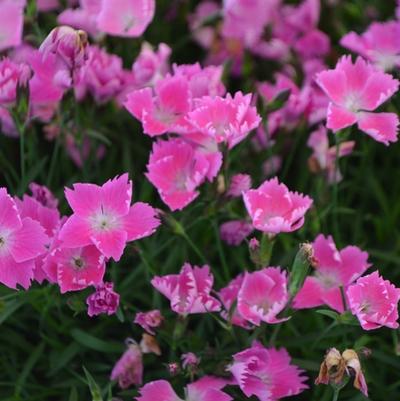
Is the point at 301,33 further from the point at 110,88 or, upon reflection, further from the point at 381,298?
the point at 381,298

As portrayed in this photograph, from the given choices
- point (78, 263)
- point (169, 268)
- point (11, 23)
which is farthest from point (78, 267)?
point (11, 23)

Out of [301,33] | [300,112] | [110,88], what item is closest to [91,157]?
[110,88]

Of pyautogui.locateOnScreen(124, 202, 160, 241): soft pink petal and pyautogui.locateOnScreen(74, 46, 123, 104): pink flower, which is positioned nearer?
pyautogui.locateOnScreen(124, 202, 160, 241): soft pink petal

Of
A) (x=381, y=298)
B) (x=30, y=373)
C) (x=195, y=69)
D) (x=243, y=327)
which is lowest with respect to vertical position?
(x=30, y=373)

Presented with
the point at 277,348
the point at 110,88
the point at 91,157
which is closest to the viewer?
the point at 277,348

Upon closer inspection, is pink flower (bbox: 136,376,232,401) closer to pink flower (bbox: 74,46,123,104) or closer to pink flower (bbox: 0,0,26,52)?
pink flower (bbox: 74,46,123,104)

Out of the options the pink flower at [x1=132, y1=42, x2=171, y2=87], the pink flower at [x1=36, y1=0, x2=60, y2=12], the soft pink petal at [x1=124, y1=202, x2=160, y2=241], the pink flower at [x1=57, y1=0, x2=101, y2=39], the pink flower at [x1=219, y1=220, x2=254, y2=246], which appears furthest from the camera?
the pink flower at [x1=36, y1=0, x2=60, y2=12]

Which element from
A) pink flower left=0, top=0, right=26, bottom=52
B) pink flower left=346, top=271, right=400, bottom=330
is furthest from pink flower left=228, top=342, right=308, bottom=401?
pink flower left=0, top=0, right=26, bottom=52
